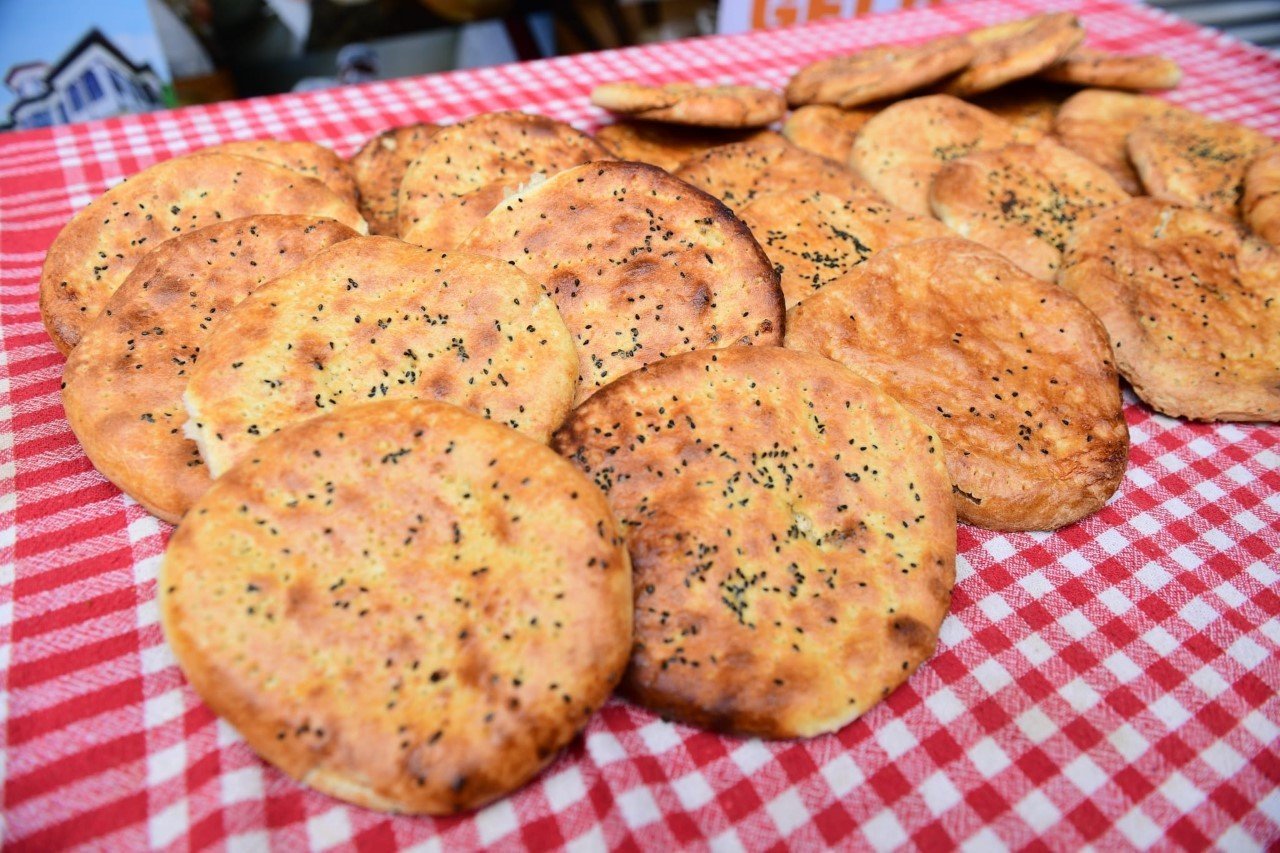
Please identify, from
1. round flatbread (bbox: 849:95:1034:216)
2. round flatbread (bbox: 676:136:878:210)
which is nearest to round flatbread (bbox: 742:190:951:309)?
round flatbread (bbox: 676:136:878:210)

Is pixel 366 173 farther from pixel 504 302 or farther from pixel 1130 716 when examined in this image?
pixel 1130 716

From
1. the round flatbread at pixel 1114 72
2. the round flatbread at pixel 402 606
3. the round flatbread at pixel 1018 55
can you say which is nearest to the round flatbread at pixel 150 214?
the round flatbread at pixel 402 606

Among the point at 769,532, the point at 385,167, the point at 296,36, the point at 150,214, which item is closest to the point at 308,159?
the point at 385,167

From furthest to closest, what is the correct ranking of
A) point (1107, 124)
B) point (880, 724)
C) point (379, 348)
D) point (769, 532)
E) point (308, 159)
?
point (1107, 124) < point (308, 159) < point (379, 348) < point (769, 532) < point (880, 724)

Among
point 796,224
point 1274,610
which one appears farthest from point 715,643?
point 796,224

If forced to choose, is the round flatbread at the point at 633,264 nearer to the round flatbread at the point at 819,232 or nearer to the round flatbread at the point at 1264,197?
the round flatbread at the point at 819,232

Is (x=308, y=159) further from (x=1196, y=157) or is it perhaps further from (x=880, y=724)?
(x=1196, y=157)
